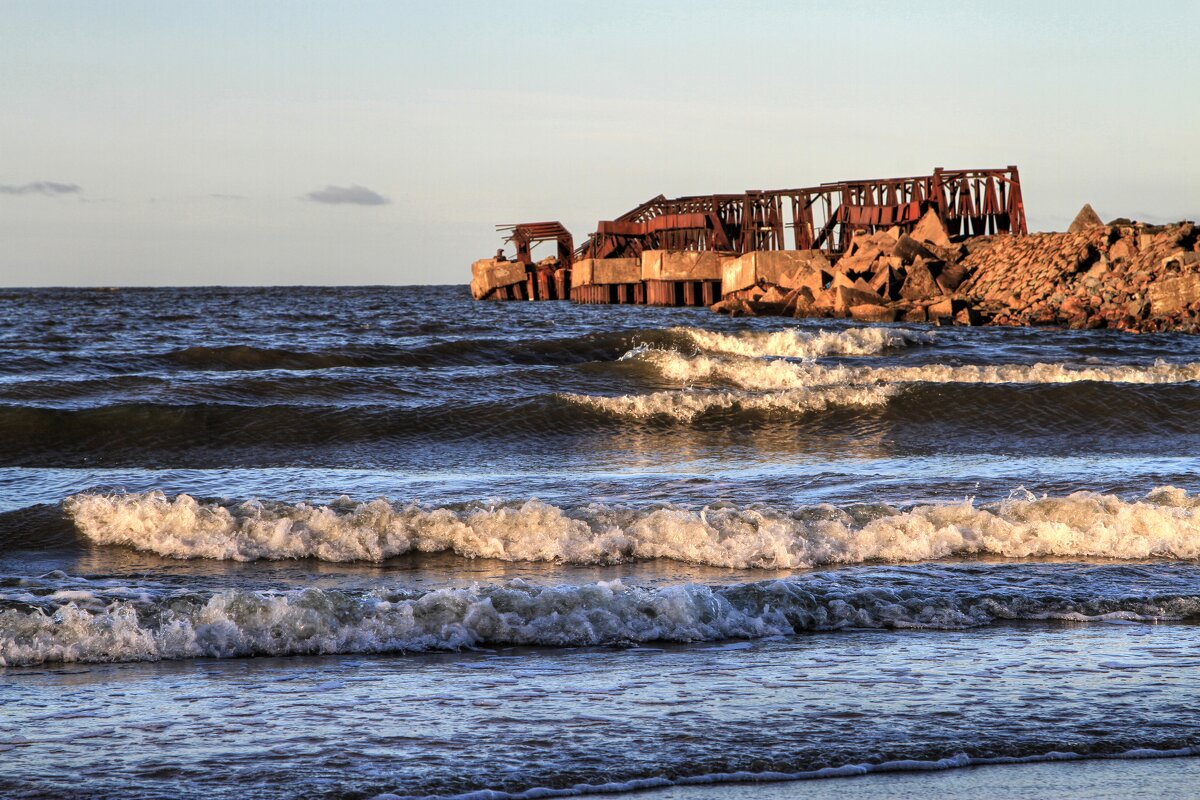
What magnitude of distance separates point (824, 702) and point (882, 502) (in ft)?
14.0

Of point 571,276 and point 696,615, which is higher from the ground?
point 571,276

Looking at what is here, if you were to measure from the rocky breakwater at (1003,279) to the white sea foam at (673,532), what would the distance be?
20.2m

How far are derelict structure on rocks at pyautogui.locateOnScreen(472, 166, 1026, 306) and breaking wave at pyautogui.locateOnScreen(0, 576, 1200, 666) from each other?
101ft

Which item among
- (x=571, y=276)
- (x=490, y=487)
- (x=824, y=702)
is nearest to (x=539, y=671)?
(x=824, y=702)

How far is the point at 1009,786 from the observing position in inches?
146

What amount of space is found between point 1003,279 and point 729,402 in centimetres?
1784

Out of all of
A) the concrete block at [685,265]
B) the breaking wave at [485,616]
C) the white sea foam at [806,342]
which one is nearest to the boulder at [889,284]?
the white sea foam at [806,342]

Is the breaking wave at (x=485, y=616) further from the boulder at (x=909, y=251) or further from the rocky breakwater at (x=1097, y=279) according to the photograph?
the boulder at (x=909, y=251)

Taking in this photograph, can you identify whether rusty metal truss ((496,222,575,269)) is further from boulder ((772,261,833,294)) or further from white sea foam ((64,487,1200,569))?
white sea foam ((64,487,1200,569))

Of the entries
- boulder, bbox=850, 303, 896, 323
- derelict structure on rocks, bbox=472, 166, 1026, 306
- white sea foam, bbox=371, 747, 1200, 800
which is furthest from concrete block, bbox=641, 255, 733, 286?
white sea foam, bbox=371, 747, 1200, 800

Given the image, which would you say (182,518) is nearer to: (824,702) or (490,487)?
(490,487)

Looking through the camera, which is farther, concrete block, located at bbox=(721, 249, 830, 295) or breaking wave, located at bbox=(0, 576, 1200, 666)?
concrete block, located at bbox=(721, 249, 830, 295)

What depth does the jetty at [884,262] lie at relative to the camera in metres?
27.3

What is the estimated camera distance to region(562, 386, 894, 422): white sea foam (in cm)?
1419
